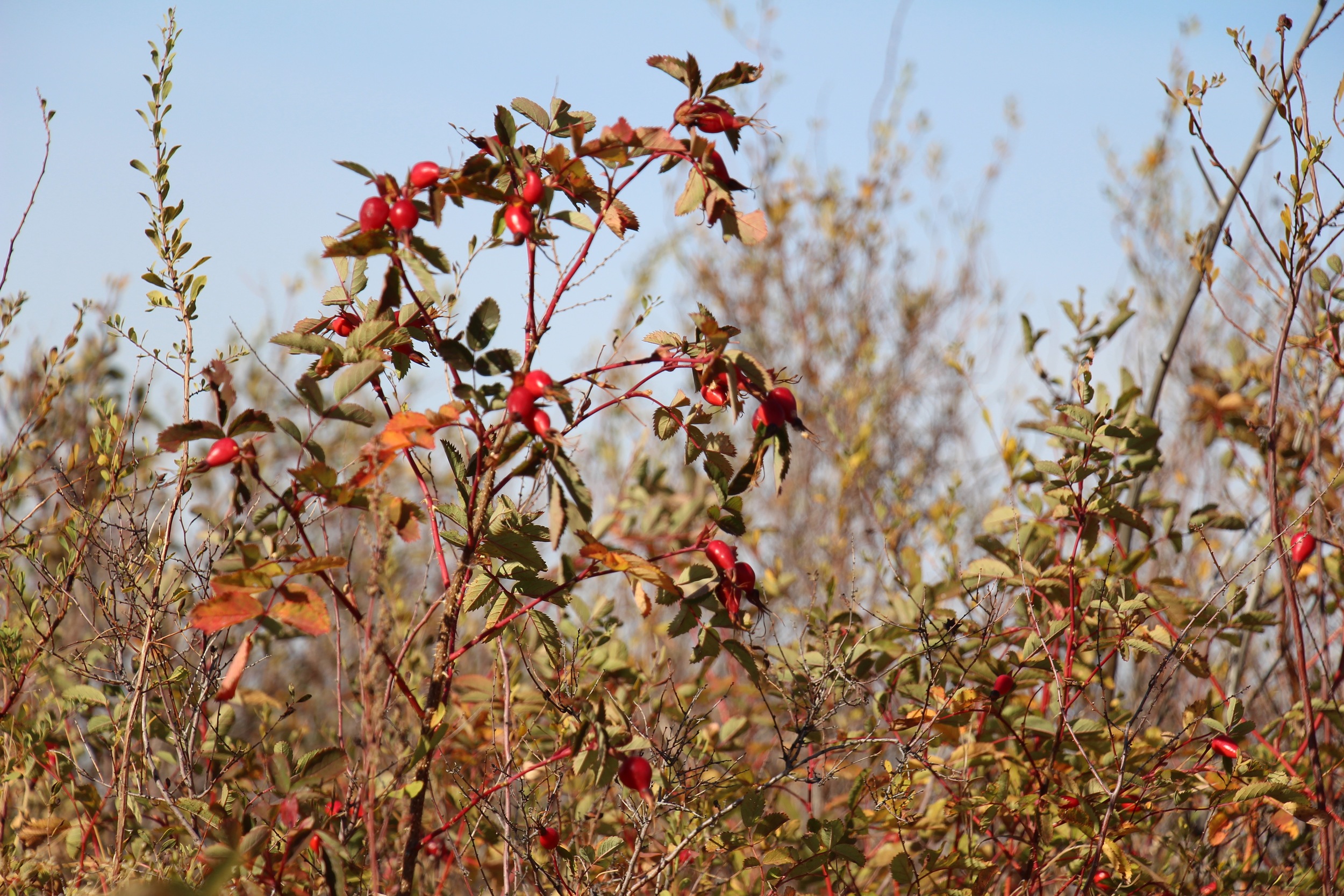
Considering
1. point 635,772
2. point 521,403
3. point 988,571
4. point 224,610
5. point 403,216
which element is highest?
point 403,216

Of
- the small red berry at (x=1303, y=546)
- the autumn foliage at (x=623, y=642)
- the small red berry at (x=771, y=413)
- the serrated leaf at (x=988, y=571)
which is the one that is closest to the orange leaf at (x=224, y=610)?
the autumn foliage at (x=623, y=642)

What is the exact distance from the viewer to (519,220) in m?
1.17

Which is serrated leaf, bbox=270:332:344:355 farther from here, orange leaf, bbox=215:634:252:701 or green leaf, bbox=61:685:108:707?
green leaf, bbox=61:685:108:707

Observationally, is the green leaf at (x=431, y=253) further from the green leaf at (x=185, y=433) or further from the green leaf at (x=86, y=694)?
the green leaf at (x=86, y=694)

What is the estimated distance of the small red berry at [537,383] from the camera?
43.8 inches

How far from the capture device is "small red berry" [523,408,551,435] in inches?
43.3

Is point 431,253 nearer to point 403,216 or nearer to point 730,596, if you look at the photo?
point 403,216

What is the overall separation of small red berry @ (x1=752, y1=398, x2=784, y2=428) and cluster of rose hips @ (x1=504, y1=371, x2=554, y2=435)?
0.27 metres

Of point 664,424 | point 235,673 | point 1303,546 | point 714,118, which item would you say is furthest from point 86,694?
point 1303,546

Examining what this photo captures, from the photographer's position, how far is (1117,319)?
2.13 m

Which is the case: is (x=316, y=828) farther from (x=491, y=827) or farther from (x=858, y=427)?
(x=858, y=427)

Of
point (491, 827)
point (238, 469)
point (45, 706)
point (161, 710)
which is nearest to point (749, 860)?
point (491, 827)

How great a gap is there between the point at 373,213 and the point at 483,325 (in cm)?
19

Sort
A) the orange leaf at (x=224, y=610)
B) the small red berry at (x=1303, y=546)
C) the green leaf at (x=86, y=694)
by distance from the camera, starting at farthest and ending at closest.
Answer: the small red berry at (x=1303, y=546) → the green leaf at (x=86, y=694) → the orange leaf at (x=224, y=610)
